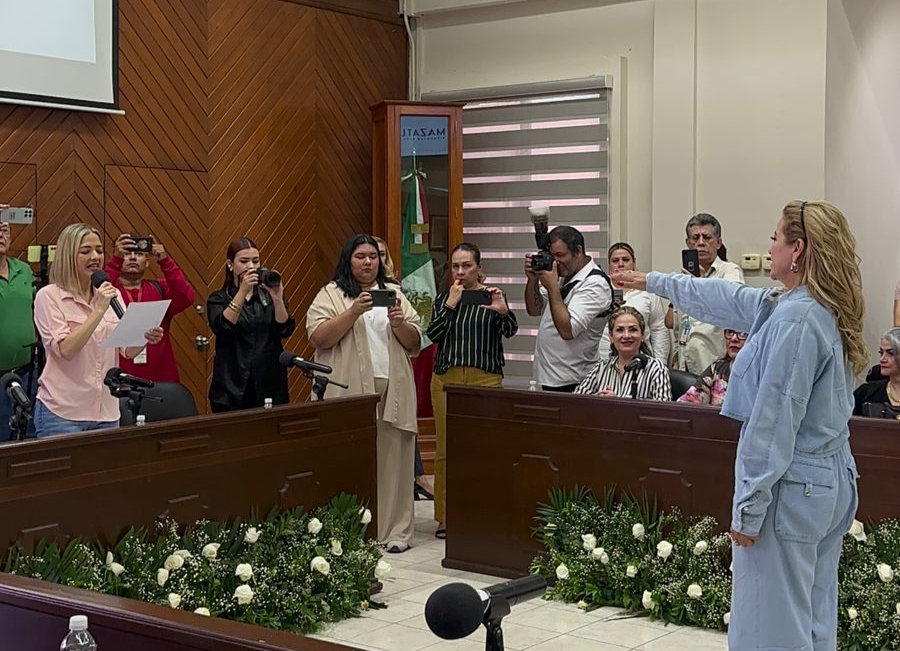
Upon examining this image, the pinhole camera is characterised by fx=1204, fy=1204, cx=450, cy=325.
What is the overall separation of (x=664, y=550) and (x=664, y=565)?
9 cm

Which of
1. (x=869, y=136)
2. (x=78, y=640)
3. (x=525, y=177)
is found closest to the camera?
(x=78, y=640)

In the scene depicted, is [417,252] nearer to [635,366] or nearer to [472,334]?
[472,334]

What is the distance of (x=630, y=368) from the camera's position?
5.14m

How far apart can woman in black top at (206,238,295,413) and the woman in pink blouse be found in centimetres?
97

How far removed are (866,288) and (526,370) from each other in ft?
7.44

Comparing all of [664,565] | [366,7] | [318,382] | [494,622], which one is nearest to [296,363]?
[318,382]

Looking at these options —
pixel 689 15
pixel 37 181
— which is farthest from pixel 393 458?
pixel 689 15

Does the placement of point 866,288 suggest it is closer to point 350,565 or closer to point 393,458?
point 393,458

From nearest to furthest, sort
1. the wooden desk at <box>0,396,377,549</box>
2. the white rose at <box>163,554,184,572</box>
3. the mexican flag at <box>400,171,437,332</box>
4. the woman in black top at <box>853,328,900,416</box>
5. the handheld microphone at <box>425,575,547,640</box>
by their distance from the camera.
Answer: the handheld microphone at <box>425,575,547,640</box>
the wooden desk at <box>0,396,377,549</box>
the white rose at <box>163,554,184,572</box>
the woman in black top at <box>853,328,900,416</box>
the mexican flag at <box>400,171,437,332</box>

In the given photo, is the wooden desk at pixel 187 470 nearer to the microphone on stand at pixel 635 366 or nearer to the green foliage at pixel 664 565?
the green foliage at pixel 664 565

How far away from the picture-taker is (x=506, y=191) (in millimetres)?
8352

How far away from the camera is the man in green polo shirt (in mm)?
5215

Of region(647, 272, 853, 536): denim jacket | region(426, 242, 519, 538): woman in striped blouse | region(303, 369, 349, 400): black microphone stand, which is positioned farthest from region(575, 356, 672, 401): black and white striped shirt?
region(647, 272, 853, 536): denim jacket

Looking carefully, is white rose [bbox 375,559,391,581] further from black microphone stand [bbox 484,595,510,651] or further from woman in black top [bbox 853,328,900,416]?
black microphone stand [bbox 484,595,510,651]
